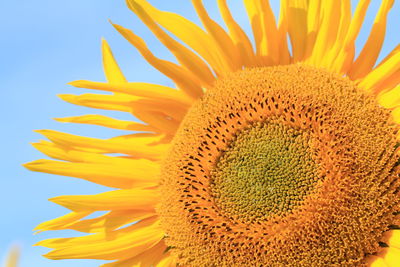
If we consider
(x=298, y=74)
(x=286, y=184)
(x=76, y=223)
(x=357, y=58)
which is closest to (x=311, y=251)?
(x=286, y=184)

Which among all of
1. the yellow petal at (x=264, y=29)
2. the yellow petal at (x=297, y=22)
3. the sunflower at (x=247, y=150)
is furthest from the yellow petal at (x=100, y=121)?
the yellow petal at (x=297, y=22)

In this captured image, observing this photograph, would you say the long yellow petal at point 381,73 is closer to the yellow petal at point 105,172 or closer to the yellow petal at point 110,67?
the yellow petal at point 105,172

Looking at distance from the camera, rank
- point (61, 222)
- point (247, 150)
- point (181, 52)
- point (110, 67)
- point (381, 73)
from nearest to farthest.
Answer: point (247, 150) → point (381, 73) → point (181, 52) → point (61, 222) → point (110, 67)

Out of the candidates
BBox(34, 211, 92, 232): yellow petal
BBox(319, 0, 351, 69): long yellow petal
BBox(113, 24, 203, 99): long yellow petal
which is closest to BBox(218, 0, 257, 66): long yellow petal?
BBox(113, 24, 203, 99): long yellow petal

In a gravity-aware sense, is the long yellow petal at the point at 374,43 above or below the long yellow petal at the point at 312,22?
below

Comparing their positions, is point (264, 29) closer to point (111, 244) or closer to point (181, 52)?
point (181, 52)

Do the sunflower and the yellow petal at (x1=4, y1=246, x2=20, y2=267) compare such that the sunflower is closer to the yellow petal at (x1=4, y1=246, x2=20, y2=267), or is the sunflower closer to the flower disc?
the flower disc

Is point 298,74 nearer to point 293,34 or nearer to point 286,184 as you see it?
point 293,34

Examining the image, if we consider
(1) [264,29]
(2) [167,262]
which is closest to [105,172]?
(2) [167,262]
